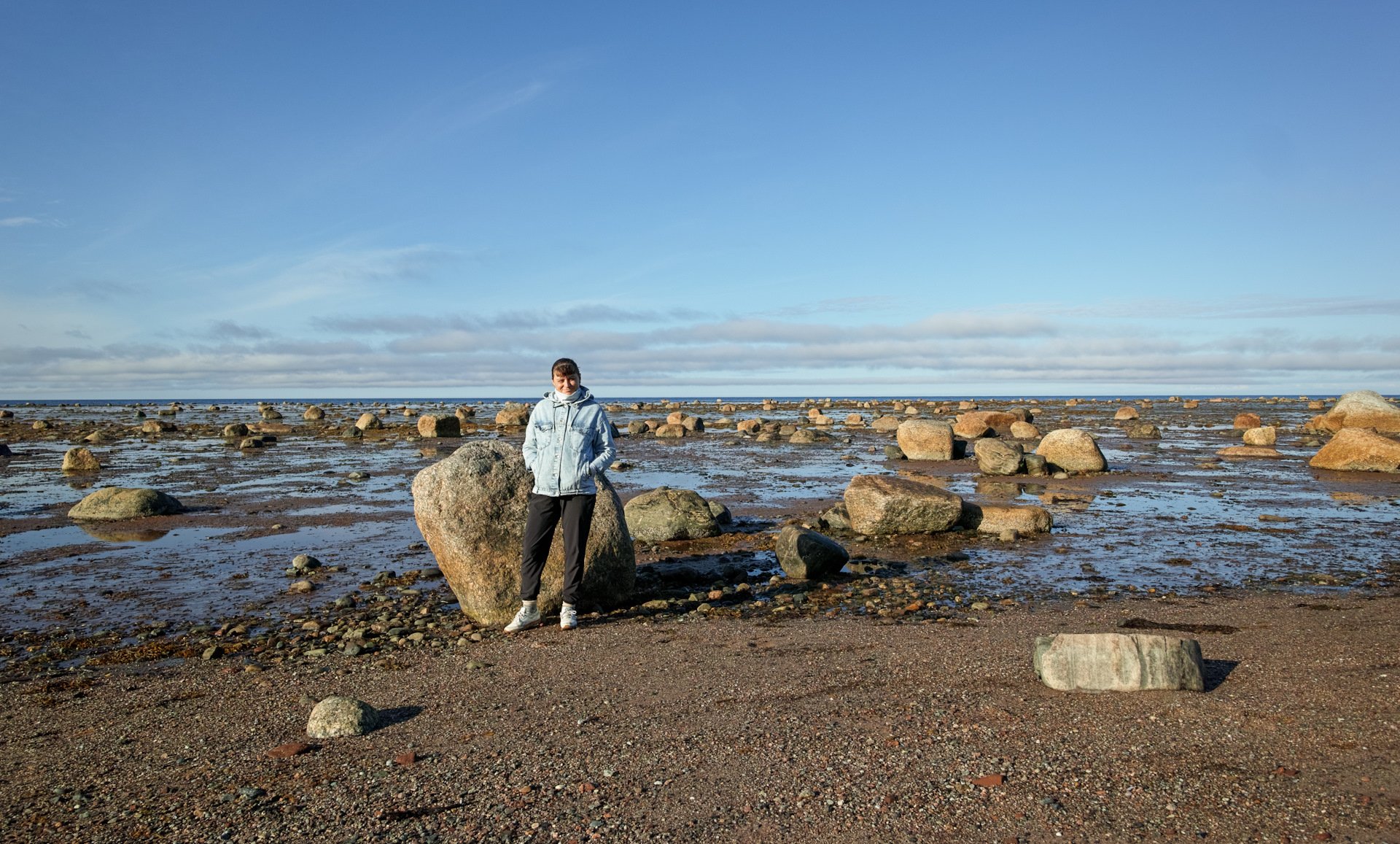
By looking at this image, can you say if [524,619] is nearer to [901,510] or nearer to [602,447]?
[602,447]

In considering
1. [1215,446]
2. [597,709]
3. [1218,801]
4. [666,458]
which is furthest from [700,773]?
[1215,446]

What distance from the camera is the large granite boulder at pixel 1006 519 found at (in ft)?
44.7

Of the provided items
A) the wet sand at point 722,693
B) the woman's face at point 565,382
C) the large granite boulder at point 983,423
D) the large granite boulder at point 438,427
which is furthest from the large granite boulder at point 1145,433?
the woman's face at point 565,382

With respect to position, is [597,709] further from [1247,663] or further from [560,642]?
[1247,663]

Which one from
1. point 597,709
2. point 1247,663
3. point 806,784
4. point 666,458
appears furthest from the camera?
point 666,458

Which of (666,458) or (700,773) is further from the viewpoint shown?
(666,458)

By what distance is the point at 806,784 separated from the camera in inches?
182

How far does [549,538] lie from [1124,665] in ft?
17.8

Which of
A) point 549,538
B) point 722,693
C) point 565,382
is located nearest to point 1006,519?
point 549,538

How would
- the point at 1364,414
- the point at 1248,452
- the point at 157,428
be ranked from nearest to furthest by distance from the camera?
the point at 1248,452
the point at 1364,414
the point at 157,428

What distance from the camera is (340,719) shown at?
5.56 metres

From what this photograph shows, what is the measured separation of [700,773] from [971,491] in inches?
639

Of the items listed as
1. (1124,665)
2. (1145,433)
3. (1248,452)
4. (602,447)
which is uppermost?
(602,447)

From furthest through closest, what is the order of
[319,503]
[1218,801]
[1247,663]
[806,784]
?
1. [319,503]
2. [1247,663]
3. [806,784]
4. [1218,801]
